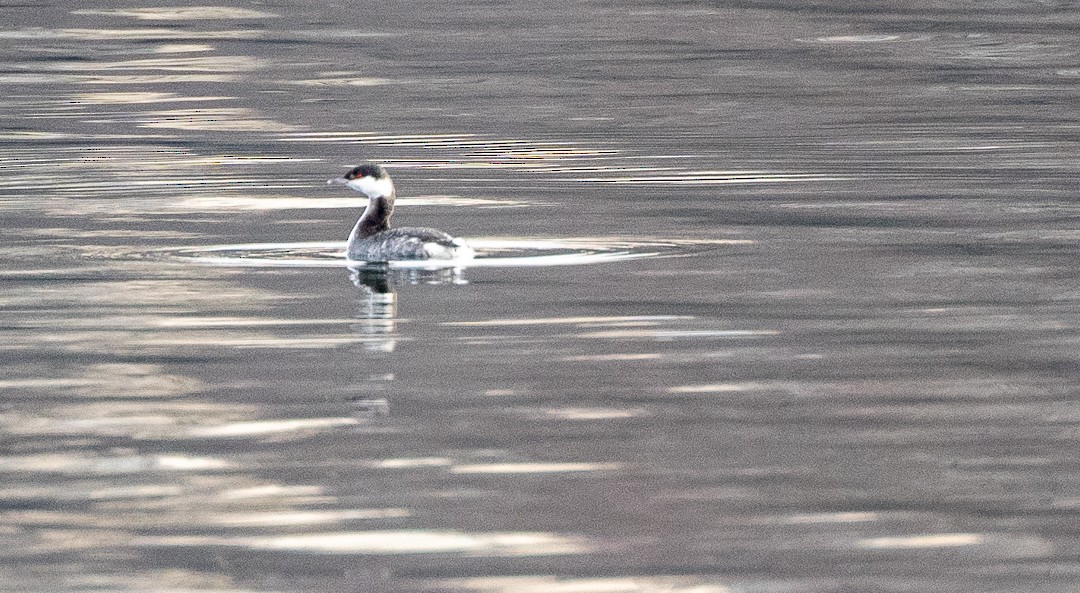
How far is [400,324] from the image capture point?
1466 cm

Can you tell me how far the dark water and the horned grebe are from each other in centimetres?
29

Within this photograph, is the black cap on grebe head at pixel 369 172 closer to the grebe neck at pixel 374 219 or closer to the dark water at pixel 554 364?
the grebe neck at pixel 374 219

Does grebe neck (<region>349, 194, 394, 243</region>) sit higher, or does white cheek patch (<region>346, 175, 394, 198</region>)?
white cheek patch (<region>346, 175, 394, 198</region>)

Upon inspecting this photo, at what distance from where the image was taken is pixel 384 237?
1770 centimetres

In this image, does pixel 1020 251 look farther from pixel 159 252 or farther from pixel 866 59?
pixel 866 59

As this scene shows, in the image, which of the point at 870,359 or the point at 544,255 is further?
the point at 544,255

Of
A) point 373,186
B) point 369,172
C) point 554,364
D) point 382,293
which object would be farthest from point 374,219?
point 554,364

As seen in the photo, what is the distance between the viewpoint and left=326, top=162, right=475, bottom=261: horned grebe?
1728cm

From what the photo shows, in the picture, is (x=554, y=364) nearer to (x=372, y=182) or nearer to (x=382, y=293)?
(x=382, y=293)

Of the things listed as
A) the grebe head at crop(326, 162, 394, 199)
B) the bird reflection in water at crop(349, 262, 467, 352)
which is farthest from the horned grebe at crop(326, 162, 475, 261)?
the bird reflection in water at crop(349, 262, 467, 352)

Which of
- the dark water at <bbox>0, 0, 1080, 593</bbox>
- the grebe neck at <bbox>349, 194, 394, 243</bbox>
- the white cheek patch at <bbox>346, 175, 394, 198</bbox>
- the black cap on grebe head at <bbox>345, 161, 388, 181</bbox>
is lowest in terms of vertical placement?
the dark water at <bbox>0, 0, 1080, 593</bbox>

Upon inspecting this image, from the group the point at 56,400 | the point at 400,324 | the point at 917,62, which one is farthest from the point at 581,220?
the point at 917,62

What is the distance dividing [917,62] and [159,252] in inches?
1103

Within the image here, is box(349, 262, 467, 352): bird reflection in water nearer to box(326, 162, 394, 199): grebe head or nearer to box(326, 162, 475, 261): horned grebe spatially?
box(326, 162, 475, 261): horned grebe
